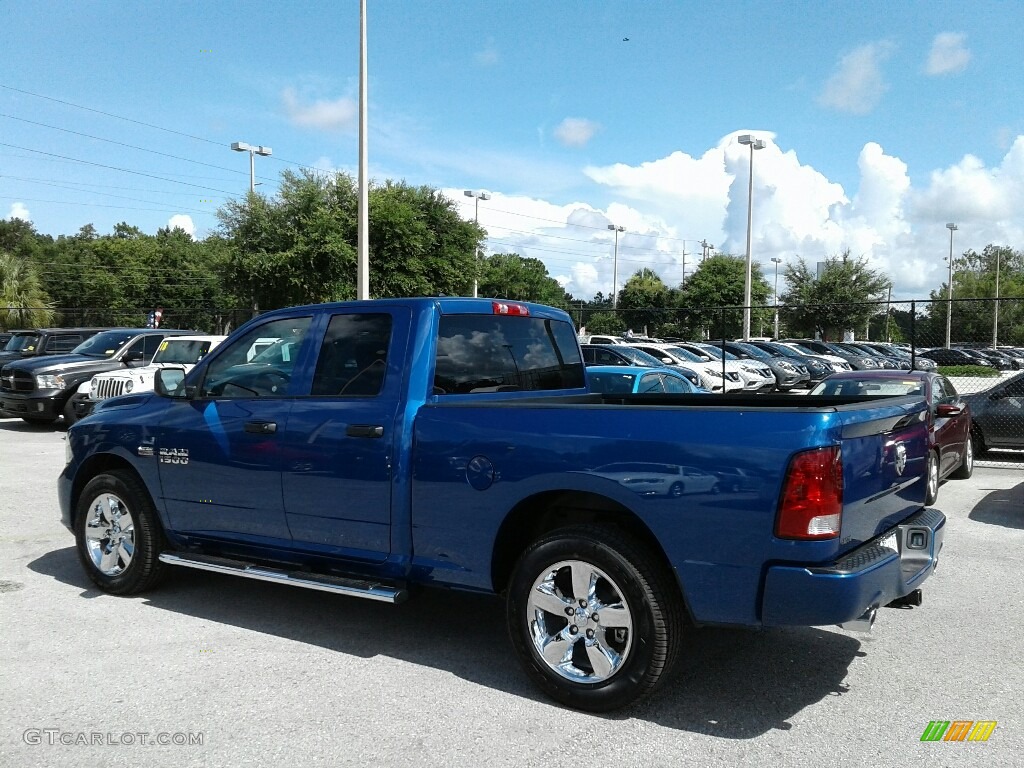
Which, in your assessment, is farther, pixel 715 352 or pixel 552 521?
pixel 715 352

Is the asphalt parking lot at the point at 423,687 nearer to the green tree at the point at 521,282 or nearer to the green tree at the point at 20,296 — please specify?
the green tree at the point at 20,296

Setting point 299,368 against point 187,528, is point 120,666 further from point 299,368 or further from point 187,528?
point 299,368

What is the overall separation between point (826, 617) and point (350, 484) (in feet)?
8.14

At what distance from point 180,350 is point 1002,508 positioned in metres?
13.8

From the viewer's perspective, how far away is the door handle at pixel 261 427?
5.08 meters

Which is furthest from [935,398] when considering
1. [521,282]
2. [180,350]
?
[521,282]

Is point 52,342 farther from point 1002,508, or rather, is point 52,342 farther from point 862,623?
point 862,623

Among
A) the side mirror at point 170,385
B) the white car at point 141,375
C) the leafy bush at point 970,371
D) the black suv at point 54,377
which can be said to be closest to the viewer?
the side mirror at point 170,385

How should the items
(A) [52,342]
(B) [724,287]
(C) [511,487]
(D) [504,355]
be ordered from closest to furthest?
(C) [511,487] < (D) [504,355] < (A) [52,342] < (B) [724,287]

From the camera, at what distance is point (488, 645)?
16.5 feet

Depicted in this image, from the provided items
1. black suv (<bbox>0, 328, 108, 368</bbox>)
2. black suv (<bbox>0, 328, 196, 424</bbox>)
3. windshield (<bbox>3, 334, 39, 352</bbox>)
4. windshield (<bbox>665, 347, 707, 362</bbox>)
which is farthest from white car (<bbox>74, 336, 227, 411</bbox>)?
windshield (<bbox>665, 347, 707, 362</bbox>)

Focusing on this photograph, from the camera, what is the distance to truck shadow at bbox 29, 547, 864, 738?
163 inches

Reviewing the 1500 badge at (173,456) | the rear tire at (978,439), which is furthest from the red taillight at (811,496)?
the rear tire at (978,439)

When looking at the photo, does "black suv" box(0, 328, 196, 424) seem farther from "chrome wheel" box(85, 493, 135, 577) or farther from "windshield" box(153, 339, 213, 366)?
"chrome wheel" box(85, 493, 135, 577)
